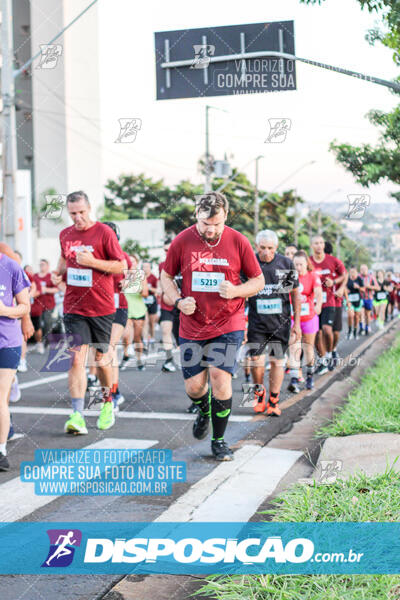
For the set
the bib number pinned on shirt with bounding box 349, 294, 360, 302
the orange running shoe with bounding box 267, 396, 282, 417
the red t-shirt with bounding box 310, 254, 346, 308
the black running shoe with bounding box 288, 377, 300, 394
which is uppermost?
the red t-shirt with bounding box 310, 254, 346, 308

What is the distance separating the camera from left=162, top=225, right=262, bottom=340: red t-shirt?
585 cm

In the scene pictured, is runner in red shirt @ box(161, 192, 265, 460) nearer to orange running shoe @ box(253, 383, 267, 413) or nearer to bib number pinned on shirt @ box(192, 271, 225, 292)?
bib number pinned on shirt @ box(192, 271, 225, 292)

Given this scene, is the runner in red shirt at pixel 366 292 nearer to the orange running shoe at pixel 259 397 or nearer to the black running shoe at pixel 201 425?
the orange running shoe at pixel 259 397

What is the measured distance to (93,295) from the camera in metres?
7.49

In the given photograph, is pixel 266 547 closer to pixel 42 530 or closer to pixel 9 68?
pixel 42 530

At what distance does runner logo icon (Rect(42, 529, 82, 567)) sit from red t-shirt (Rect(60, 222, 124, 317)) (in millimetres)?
3270

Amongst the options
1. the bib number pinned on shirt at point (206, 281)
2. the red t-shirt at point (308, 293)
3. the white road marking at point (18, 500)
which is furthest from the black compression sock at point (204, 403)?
the red t-shirt at point (308, 293)

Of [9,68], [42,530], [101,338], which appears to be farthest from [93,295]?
[9,68]

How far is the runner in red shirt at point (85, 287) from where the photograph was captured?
7.21m

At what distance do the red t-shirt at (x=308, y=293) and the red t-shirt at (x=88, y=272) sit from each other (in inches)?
141

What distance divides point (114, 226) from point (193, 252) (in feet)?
9.36

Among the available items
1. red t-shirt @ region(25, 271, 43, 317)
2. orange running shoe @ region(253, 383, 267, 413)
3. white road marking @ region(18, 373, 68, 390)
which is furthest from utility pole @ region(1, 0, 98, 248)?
orange running shoe @ region(253, 383, 267, 413)

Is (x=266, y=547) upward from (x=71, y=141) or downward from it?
downward

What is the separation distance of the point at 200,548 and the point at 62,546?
754mm
